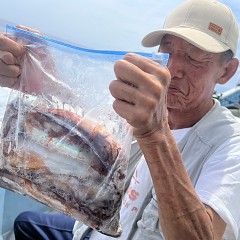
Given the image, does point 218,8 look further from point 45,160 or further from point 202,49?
point 45,160

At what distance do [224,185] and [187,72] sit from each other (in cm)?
47

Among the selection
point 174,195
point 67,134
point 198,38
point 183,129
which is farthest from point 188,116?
point 67,134

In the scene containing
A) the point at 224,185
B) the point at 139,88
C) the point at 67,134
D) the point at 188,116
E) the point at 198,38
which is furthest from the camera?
the point at 188,116

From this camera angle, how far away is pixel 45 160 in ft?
2.96

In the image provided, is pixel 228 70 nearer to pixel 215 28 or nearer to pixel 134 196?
pixel 215 28

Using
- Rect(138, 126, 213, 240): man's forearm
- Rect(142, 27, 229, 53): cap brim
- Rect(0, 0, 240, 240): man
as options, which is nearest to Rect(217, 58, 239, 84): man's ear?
Rect(0, 0, 240, 240): man

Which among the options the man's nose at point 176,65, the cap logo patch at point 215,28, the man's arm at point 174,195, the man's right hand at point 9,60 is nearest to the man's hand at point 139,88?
the man's arm at point 174,195

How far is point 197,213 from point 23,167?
0.49 meters

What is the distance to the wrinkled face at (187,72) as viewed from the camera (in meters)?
1.35

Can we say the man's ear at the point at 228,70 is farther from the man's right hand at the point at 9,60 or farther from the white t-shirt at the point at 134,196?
the man's right hand at the point at 9,60

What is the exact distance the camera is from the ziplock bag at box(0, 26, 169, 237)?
0.89 m

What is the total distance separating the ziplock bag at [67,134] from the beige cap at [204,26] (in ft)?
1.77

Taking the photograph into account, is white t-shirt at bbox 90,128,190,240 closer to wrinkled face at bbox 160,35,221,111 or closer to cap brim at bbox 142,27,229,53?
wrinkled face at bbox 160,35,221,111

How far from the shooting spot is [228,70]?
1.51 meters
